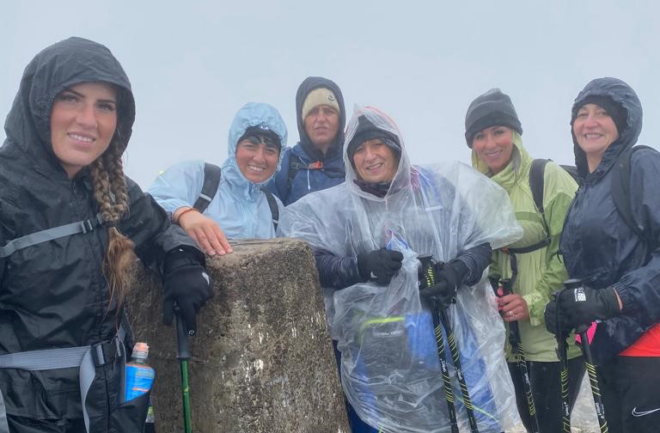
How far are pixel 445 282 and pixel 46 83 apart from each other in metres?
2.22

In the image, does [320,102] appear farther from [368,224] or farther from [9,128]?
[9,128]

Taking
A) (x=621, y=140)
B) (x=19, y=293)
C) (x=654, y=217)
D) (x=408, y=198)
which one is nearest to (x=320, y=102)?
(x=408, y=198)

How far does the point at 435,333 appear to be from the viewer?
3.21m

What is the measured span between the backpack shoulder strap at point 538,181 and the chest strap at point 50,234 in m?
2.98

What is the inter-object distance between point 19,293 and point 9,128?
68 cm

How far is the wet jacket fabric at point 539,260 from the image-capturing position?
3.87 metres

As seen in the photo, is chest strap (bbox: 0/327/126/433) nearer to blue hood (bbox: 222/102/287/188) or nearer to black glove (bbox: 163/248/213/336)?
black glove (bbox: 163/248/213/336)

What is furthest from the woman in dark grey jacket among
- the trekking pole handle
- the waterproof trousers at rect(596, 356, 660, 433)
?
the waterproof trousers at rect(596, 356, 660, 433)

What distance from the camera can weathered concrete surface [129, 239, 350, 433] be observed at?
284 centimetres

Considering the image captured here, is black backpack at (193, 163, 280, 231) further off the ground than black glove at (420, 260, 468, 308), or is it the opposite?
black backpack at (193, 163, 280, 231)

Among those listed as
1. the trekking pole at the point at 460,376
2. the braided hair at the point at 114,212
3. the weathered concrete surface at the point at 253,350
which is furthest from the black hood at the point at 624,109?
the braided hair at the point at 114,212

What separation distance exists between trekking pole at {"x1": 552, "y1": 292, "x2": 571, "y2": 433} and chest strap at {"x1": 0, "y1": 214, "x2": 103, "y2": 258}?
2.62 metres

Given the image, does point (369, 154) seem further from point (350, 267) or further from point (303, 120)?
point (303, 120)

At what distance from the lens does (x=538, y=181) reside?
4043 mm
